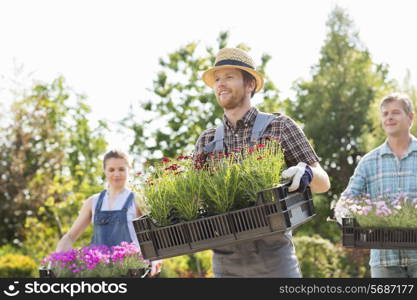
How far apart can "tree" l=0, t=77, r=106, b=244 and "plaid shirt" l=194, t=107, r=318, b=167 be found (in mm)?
12741

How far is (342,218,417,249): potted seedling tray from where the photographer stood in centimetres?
367

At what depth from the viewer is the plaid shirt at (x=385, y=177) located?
4.05 m

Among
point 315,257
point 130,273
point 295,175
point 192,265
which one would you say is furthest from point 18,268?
point 295,175

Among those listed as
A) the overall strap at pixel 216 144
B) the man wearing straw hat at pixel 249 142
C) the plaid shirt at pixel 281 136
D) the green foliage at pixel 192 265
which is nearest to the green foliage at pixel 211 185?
the man wearing straw hat at pixel 249 142

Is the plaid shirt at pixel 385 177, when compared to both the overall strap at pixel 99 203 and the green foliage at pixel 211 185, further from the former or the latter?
the overall strap at pixel 99 203

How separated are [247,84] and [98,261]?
1.28 m

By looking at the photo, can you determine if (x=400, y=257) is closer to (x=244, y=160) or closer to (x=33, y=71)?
(x=244, y=160)

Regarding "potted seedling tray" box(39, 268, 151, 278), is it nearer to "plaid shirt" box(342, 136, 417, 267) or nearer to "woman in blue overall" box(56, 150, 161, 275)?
"woman in blue overall" box(56, 150, 161, 275)

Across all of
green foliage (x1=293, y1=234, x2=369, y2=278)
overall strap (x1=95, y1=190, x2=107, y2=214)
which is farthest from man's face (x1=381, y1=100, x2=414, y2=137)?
green foliage (x1=293, y1=234, x2=369, y2=278)

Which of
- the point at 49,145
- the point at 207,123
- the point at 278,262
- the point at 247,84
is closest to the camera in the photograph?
the point at 278,262

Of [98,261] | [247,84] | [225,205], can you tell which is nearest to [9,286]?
[98,261]

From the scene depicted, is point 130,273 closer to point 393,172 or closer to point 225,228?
point 225,228

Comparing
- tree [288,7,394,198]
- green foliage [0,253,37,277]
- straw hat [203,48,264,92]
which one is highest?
tree [288,7,394,198]

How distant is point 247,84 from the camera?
3.38 metres
